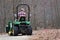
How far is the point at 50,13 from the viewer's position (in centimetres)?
1680

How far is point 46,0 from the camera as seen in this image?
16.8 metres

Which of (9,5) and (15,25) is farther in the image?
(9,5)

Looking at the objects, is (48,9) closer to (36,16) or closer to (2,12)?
(36,16)

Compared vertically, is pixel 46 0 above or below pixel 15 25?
above

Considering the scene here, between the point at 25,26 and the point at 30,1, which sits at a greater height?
the point at 30,1

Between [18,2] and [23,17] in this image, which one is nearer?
[23,17]

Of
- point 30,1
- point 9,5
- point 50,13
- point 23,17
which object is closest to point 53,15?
point 50,13

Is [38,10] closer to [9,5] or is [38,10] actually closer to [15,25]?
[9,5]

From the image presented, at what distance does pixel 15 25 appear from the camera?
39.7ft

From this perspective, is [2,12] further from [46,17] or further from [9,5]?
[46,17]

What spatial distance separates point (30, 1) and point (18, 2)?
784mm

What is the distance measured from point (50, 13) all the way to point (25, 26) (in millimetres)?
5138

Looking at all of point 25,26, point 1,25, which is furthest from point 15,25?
point 1,25

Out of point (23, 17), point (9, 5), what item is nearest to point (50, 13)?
point (9, 5)
